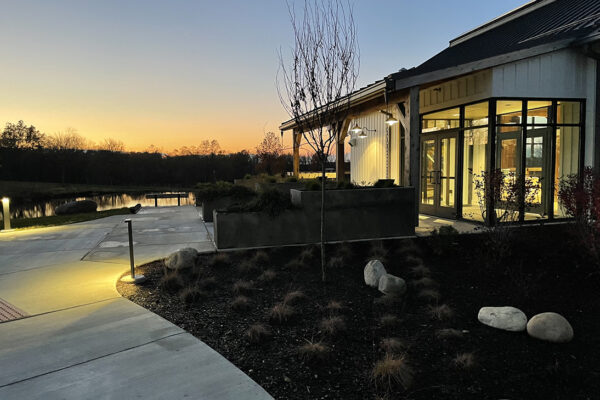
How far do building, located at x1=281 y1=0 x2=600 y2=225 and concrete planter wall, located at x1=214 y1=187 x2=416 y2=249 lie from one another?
84 cm

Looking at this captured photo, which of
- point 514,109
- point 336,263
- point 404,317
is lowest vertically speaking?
point 404,317

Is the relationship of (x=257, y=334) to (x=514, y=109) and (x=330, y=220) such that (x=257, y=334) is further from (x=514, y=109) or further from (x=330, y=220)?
(x=514, y=109)

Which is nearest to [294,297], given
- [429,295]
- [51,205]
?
[429,295]

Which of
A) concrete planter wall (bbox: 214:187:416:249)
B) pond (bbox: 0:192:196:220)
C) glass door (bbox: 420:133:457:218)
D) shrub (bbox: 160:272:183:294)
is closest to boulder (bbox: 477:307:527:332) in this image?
shrub (bbox: 160:272:183:294)

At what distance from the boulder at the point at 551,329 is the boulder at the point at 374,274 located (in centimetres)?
162

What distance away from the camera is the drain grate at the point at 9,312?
11.5ft

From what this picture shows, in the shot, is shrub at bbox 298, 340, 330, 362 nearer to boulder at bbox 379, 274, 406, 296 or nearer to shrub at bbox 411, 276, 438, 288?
boulder at bbox 379, 274, 406, 296

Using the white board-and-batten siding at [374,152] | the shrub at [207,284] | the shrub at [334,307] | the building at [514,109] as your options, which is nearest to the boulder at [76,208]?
the white board-and-batten siding at [374,152]

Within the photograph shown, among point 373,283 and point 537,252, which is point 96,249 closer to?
point 373,283

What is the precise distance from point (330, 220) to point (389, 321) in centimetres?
378

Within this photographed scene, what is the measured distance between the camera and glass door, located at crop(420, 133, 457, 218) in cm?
921

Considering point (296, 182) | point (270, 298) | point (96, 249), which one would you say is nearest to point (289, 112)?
point (270, 298)

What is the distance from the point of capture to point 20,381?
7.75 ft

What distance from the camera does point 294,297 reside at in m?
3.87
